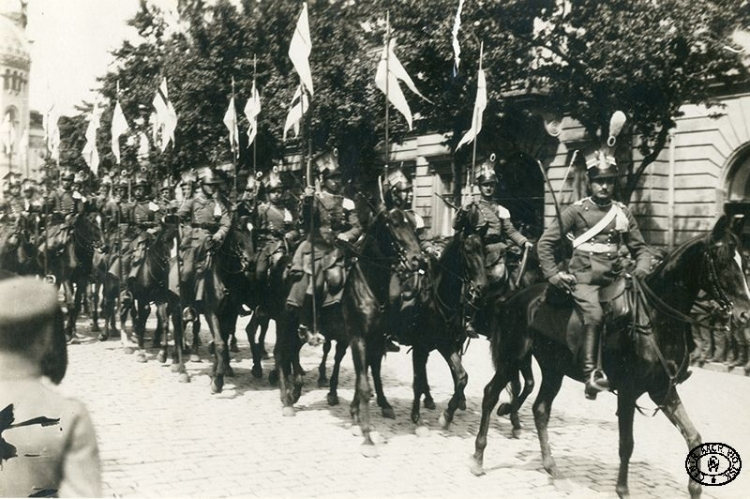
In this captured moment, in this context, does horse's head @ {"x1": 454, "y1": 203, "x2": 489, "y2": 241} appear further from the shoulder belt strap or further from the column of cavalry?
the shoulder belt strap

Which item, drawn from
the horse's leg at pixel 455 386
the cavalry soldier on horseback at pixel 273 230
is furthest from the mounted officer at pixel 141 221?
the horse's leg at pixel 455 386

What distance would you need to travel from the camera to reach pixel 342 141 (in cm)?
2497

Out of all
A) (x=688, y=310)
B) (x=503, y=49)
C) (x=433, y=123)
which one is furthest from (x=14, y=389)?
(x=433, y=123)

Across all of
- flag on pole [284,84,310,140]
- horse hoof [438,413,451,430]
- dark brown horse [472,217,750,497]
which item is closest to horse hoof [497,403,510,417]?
horse hoof [438,413,451,430]

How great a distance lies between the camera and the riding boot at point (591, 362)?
675cm

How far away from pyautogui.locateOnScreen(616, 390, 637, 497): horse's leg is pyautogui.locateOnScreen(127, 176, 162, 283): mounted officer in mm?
10009

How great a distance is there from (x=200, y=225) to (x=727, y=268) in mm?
8289

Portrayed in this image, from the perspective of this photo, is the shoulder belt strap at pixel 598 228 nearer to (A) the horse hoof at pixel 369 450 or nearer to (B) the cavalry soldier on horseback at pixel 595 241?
(B) the cavalry soldier on horseback at pixel 595 241

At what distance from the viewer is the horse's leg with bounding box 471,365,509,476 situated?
7.49m

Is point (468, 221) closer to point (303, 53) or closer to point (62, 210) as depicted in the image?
point (303, 53)

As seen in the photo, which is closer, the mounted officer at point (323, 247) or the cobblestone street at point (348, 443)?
the cobblestone street at point (348, 443)

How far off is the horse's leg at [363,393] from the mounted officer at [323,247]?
107cm

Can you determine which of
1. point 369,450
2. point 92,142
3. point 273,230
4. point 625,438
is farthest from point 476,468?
point 92,142

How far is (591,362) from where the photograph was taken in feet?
22.5
